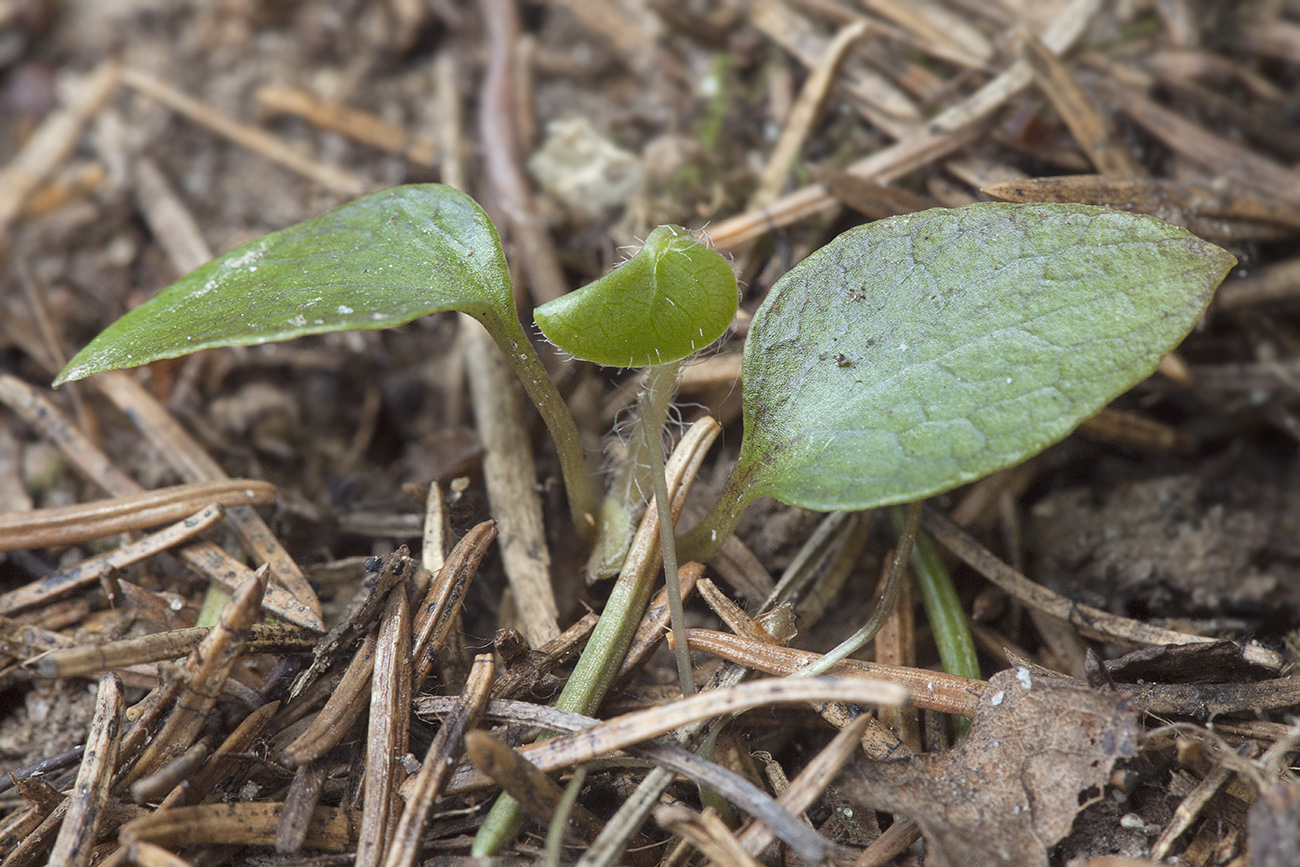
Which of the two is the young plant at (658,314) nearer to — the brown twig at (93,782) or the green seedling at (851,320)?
the green seedling at (851,320)

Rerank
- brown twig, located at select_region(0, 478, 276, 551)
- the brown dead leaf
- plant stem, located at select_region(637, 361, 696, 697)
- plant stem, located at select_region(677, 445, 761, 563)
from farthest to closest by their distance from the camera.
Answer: brown twig, located at select_region(0, 478, 276, 551) < plant stem, located at select_region(677, 445, 761, 563) < plant stem, located at select_region(637, 361, 696, 697) < the brown dead leaf

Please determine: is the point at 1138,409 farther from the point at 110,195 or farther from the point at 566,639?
the point at 110,195

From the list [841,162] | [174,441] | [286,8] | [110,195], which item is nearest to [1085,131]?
[841,162]

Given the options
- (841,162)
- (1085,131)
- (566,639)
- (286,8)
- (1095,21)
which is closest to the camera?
(566,639)

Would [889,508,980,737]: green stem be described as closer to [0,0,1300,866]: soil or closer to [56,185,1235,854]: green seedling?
[0,0,1300,866]: soil

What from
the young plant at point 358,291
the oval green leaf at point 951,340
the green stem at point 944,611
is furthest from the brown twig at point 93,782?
the green stem at point 944,611

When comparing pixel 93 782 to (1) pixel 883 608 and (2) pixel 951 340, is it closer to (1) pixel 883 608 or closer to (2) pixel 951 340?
(1) pixel 883 608

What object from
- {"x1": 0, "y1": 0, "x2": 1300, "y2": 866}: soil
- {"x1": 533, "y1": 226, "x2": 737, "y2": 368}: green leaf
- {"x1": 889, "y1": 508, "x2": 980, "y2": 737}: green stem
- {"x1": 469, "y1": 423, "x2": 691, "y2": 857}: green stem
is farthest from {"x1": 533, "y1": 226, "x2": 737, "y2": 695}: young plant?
{"x1": 889, "y1": 508, "x2": 980, "y2": 737}: green stem
